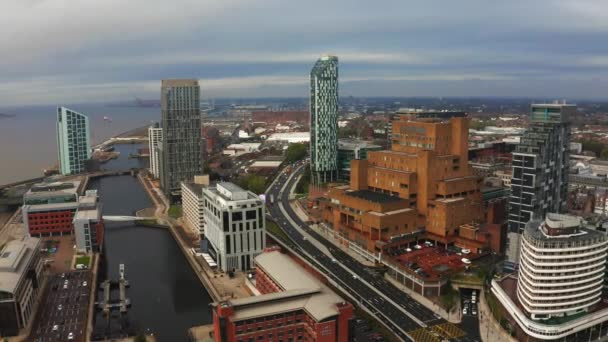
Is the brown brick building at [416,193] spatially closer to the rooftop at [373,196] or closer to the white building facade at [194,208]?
the rooftop at [373,196]

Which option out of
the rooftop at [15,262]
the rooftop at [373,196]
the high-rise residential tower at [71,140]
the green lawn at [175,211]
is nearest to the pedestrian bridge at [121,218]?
the green lawn at [175,211]

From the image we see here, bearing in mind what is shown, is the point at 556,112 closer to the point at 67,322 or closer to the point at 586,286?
the point at 586,286

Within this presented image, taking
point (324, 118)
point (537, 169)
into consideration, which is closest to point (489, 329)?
point (537, 169)

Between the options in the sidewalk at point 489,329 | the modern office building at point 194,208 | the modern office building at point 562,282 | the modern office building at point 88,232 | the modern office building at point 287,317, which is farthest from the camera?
the modern office building at point 194,208

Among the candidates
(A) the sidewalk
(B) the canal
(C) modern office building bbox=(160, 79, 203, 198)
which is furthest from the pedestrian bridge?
(A) the sidewalk

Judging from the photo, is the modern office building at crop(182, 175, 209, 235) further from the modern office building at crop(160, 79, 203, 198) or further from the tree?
the tree

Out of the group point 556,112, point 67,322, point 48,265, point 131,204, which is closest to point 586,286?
point 556,112

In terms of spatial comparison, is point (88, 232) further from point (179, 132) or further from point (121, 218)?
point (179, 132)
